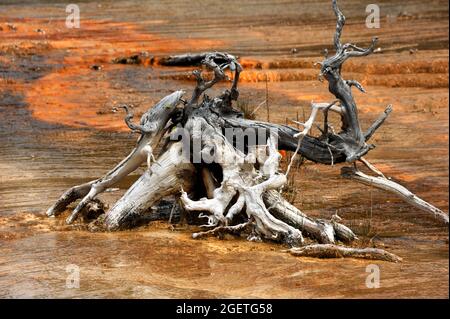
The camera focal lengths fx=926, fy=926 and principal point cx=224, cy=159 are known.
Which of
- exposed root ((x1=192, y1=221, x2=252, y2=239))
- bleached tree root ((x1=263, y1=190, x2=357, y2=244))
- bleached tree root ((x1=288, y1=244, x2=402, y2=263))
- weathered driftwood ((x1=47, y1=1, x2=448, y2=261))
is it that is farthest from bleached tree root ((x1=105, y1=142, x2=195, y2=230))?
bleached tree root ((x1=288, y1=244, x2=402, y2=263))

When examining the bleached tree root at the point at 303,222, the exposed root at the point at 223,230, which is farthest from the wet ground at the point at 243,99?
the bleached tree root at the point at 303,222

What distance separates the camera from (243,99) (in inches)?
629

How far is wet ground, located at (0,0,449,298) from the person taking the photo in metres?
7.20

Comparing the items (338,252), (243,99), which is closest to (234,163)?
(338,252)

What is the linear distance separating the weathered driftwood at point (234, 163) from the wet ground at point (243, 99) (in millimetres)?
233

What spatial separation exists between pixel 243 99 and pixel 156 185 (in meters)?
7.76

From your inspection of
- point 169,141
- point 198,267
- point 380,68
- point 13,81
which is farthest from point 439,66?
point 198,267

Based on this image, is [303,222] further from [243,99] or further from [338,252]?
[243,99]

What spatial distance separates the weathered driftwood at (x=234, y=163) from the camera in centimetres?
801

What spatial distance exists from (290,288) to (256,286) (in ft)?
0.85

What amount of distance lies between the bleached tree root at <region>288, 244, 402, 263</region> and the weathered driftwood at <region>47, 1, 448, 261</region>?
8.3 inches

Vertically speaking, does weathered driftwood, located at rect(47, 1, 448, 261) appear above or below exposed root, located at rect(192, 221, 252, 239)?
above

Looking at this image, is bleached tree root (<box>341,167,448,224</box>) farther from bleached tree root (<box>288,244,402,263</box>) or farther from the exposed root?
the exposed root

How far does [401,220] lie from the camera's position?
913 centimetres
